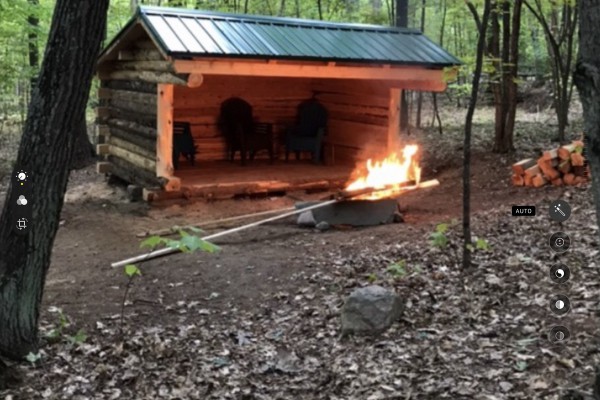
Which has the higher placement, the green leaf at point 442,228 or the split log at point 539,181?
the split log at point 539,181

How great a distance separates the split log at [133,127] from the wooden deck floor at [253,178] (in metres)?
0.88

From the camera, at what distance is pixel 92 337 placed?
4504 mm

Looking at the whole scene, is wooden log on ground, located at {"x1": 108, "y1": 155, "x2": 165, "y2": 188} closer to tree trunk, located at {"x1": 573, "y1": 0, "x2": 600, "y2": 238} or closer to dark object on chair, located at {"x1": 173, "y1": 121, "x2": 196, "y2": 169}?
dark object on chair, located at {"x1": 173, "y1": 121, "x2": 196, "y2": 169}

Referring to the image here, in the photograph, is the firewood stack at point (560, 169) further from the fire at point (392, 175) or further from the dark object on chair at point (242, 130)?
the dark object on chair at point (242, 130)

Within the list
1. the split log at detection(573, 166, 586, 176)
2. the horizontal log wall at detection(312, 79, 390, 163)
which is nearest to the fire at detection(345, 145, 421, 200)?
the split log at detection(573, 166, 586, 176)

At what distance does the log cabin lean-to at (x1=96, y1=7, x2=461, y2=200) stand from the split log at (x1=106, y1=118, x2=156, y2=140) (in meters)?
0.03

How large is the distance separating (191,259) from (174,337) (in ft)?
6.14

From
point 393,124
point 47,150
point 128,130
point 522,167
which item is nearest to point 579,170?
point 522,167

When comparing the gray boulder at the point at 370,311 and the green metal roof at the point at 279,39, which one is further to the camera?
the green metal roof at the point at 279,39

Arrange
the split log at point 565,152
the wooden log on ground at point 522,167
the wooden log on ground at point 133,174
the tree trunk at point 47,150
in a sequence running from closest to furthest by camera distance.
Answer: the tree trunk at point 47,150, the split log at point 565,152, the wooden log on ground at point 522,167, the wooden log on ground at point 133,174

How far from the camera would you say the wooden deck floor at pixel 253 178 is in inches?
370

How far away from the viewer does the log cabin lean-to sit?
28.6ft

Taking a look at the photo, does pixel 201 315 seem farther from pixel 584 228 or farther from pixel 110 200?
pixel 110 200

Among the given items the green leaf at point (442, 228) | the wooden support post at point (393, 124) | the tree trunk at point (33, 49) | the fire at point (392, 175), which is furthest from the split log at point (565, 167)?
the tree trunk at point (33, 49)
